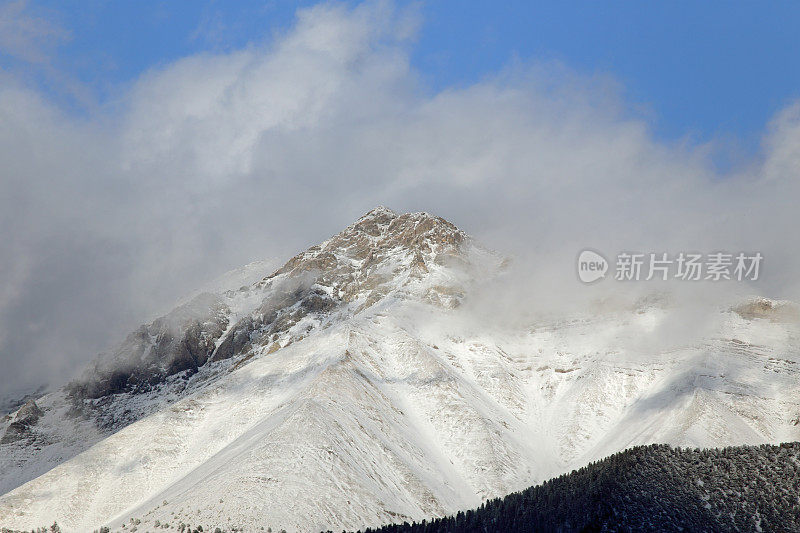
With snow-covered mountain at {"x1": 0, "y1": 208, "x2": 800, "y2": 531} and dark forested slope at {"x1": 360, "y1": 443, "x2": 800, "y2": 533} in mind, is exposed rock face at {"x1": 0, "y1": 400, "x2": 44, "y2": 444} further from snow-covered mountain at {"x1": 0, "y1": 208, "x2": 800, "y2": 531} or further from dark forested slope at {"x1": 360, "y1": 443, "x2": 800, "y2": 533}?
dark forested slope at {"x1": 360, "y1": 443, "x2": 800, "y2": 533}

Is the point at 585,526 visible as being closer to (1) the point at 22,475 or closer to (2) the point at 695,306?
(2) the point at 695,306

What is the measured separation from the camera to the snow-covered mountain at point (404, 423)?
105 meters

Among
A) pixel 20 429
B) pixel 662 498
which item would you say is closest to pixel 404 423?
pixel 662 498

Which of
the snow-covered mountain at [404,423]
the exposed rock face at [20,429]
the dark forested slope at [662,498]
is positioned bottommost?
the dark forested slope at [662,498]

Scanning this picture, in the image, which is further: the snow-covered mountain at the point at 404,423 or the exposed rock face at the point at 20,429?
the exposed rock face at the point at 20,429

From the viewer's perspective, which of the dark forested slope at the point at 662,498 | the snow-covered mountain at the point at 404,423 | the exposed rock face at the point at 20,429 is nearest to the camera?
the dark forested slope at the point at 662,498

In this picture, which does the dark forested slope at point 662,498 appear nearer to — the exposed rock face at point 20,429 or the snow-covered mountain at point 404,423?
the snow-covered mountain at point 404,423

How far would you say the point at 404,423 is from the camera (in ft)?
463

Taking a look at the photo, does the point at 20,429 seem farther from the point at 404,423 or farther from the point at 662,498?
the point at 662,498

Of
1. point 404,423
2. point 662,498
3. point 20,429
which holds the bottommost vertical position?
point 662,498

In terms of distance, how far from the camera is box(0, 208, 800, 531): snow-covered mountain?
105 meters

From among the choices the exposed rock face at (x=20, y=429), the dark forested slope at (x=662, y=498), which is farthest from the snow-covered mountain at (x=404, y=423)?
the dark forested slope at (x=662, y=498)

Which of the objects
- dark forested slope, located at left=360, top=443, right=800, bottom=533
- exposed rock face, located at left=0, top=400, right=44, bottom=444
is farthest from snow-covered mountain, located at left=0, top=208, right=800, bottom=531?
dark forested slope, located at left=360, top=443, right=800, bottom=533

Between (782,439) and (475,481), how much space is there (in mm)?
59269
